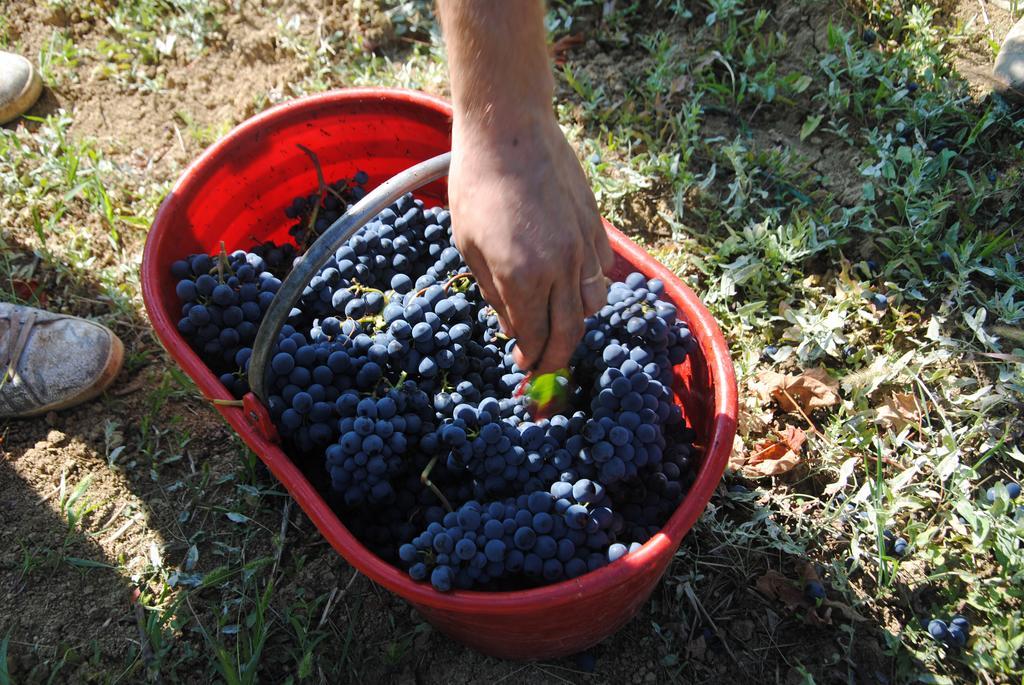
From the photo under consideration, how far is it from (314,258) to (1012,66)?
246 cm

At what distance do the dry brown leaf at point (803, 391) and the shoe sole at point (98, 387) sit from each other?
76.1 inches

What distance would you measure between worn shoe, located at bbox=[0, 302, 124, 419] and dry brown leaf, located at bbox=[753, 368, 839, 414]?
6.43 feet

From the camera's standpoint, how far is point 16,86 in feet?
9.69

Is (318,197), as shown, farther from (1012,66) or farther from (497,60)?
(1012,66)

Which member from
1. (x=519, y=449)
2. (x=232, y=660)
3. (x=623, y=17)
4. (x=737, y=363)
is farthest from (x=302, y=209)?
(x=623, y=17)

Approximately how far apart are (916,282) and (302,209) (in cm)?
185

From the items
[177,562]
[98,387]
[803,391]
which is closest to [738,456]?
[803,391]

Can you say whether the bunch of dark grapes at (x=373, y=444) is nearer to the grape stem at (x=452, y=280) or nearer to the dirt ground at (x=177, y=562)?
the grape stem at (x=452, y=280)

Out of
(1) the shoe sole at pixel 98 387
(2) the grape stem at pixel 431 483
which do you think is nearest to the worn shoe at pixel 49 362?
(1) the shoe sole at pixel 98 387

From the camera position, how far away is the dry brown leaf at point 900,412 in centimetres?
219

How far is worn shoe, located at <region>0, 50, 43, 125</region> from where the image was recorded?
2.94m

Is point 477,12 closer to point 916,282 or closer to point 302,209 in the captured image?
point 302,209

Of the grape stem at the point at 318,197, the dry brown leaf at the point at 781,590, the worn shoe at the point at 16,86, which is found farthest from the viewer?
the worn shoe at the point at 16,86

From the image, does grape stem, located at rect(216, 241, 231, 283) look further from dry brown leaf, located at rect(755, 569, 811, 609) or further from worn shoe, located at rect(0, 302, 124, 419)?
dry brown leaf, located at rect(755, 569, 811, 609)
